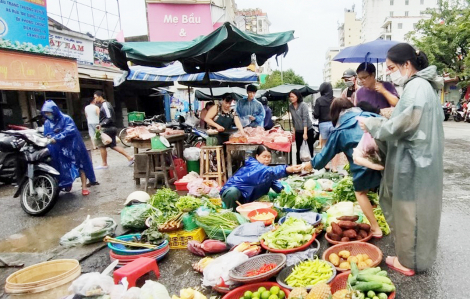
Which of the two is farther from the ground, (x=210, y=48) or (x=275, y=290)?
(x=210, y=48)

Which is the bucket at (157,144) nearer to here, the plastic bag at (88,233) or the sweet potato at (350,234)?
the plastic bag at (88,233)

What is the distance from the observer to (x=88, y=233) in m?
4.20

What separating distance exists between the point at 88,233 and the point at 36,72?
940 centimetres

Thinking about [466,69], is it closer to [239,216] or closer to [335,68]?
[239,216]

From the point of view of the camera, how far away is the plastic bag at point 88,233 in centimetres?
417

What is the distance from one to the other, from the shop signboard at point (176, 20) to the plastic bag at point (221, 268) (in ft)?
58.2

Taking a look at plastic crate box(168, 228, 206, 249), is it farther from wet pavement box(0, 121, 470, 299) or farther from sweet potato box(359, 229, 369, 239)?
sweet potato box(359, 229, 369, 239)

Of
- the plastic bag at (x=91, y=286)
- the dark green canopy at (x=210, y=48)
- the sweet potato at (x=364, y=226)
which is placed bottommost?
the sweet potato at (x=364, y=226)

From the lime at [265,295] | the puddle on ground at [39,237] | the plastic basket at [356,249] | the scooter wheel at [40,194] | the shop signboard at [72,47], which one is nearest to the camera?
the lime at [265,295]

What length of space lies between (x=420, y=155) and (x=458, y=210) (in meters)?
2.97

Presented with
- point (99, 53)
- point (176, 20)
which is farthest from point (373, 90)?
point (176, 20)

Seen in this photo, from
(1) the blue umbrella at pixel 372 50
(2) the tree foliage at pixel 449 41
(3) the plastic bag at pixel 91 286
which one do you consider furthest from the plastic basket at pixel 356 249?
(2) the tree foliage at pixel 449 41

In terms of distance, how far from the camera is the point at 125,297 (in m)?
2.45

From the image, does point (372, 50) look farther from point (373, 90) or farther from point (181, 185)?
point (181, 185)
